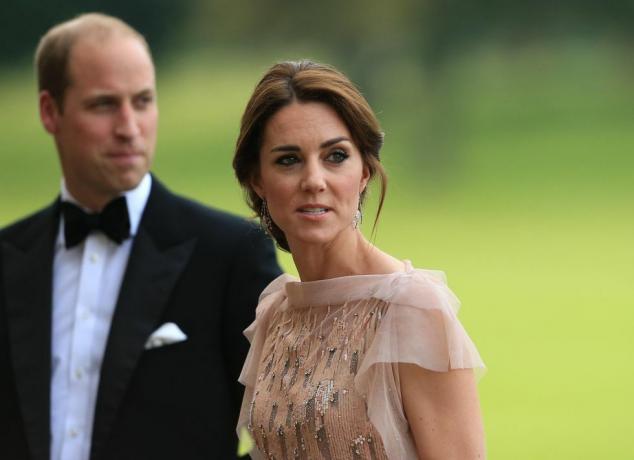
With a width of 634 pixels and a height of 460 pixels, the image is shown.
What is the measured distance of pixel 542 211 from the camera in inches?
656

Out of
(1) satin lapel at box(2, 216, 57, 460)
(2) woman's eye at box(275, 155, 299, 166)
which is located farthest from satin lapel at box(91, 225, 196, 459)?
→ (2) woman's eye at box(275, 155, 299, 166)

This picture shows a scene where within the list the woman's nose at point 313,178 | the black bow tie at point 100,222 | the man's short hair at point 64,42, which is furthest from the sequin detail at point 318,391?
the man's short hair at point 64,42

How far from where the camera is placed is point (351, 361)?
2043 millimetres

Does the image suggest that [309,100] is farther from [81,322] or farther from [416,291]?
[81,322]

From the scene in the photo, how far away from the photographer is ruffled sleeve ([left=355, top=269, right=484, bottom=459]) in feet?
6.38

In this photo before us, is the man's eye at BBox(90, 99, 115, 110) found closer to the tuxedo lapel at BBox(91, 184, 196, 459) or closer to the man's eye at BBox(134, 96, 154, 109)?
the man's eye at BBox(134, 96, 154, 109)

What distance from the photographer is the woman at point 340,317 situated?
1.95 m

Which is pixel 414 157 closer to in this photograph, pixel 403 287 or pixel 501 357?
pixel 501 357

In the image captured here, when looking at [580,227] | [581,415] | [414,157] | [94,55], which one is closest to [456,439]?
[94,55]

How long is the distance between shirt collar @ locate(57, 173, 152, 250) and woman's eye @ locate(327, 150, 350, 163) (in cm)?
112

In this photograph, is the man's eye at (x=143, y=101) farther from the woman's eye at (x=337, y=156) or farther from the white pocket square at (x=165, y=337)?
the woman's eye at (x=337, y=156)

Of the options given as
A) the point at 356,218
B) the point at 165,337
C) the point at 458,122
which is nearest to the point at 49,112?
the point at 165,337

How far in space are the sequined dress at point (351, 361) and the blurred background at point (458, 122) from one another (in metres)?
11.2

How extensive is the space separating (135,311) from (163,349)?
113 millimetres
